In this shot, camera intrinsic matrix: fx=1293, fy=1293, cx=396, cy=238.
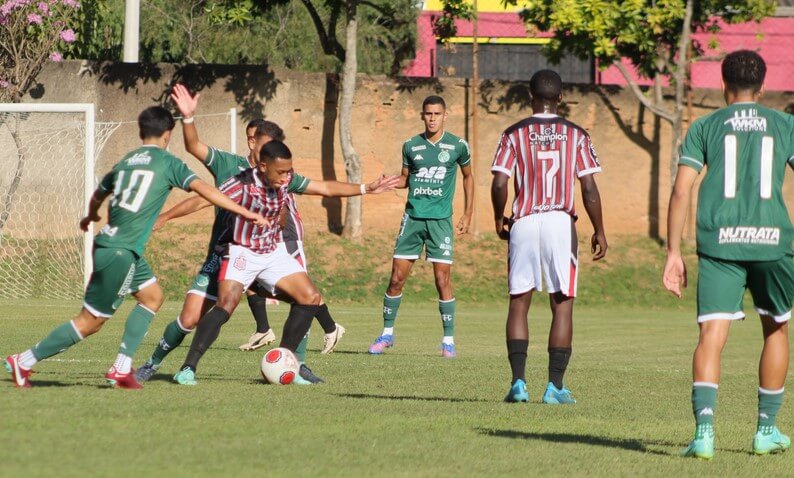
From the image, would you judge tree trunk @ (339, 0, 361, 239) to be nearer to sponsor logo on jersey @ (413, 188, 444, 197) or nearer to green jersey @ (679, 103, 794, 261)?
sponsor logo on jersey @ (413, 188, 444, 197)

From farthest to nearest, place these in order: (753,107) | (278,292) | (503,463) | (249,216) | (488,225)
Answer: (488,225)
(278,292)
(249,216)
(753,107)
(503,463)

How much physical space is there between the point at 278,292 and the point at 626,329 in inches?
365

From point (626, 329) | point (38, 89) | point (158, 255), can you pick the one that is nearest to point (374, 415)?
point (626, 329)

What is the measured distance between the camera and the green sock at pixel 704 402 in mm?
6426

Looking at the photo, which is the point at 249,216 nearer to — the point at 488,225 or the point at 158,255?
the point at 158,255

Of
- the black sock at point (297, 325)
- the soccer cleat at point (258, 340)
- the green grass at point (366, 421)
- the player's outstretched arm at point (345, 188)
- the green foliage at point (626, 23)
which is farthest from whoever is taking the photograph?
the green foliage at point (626, 23)

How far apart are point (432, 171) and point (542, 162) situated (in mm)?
4435

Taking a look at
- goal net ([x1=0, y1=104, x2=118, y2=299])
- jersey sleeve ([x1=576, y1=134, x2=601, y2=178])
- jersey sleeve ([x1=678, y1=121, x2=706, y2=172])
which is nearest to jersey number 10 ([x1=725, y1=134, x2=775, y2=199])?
jersey sleeve ([x1=678, y1=121, x2=706, y2=172])

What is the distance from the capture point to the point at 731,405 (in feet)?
30.5

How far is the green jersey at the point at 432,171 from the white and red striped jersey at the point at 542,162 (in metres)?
4.25

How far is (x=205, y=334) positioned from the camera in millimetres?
8789

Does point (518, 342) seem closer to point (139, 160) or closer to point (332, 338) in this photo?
point (139, 160)

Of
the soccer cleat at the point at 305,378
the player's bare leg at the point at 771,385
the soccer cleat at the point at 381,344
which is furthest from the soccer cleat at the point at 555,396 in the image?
the soccer cleat at the point at 381,344

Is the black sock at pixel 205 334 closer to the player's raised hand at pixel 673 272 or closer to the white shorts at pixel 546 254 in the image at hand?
the white shorts at pixel 546 254
